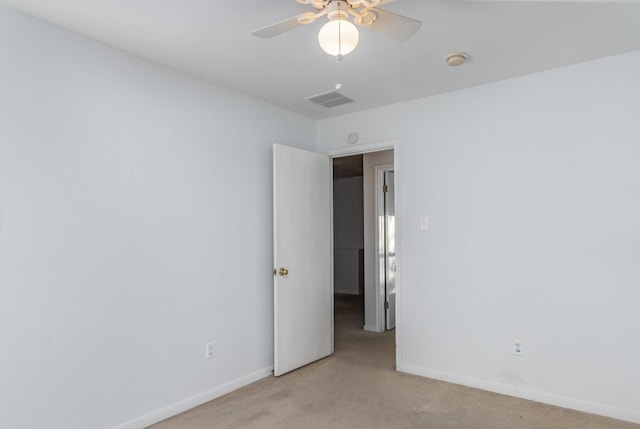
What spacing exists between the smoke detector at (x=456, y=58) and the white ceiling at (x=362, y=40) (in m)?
0.04

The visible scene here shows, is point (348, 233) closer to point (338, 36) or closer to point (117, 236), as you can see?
point (117, 236)

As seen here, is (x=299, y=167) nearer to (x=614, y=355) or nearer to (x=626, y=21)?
(x=626, y=21)

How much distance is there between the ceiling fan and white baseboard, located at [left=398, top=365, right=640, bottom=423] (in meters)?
2.69

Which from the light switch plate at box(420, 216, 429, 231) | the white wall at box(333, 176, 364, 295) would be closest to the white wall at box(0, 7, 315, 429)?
the light switch plate at box(420, 216, 429, 231)

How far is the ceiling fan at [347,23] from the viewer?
1.60 metres

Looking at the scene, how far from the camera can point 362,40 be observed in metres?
2.43

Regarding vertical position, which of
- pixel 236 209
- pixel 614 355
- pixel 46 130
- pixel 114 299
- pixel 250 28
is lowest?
pixel 614 355

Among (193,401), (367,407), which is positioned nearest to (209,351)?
(193,401)

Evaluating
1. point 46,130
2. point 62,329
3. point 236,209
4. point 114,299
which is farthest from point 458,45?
point 62,329

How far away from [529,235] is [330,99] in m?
1.99

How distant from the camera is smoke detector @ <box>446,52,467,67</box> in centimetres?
262

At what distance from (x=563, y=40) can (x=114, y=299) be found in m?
3.24

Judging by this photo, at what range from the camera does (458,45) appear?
2.50 m

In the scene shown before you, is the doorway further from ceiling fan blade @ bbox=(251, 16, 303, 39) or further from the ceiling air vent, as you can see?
ceiling fan blade @ bbox=(251, 16, 303, 39)
